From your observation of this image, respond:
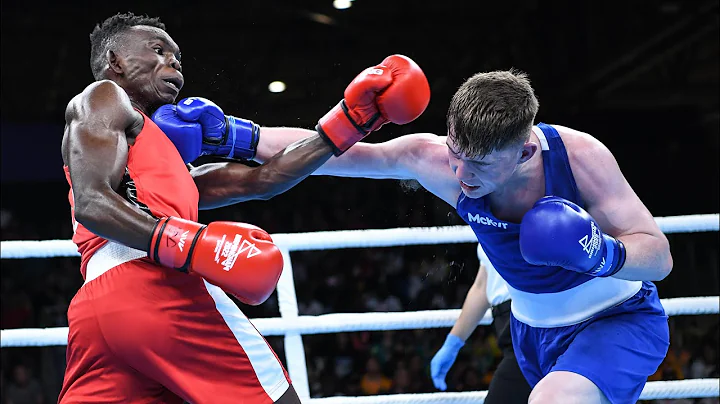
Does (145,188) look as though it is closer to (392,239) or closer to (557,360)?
(557,360)

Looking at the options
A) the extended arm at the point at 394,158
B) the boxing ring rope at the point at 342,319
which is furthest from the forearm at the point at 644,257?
the boxing ring rope at the point at 342,319

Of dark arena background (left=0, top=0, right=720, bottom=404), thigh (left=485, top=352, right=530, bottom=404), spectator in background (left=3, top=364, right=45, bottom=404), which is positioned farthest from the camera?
dark arena background (left=0, top=0, right=720, bottom=404)

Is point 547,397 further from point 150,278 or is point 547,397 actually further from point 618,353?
point 150,278

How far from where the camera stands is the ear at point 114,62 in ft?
6.24

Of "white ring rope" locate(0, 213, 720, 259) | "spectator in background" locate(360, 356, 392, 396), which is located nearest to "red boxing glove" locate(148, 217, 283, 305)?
"white ring rope" locate(0, 213, 720, 259)

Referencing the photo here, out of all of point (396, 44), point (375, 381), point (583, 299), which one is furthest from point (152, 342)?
point (396, 44)

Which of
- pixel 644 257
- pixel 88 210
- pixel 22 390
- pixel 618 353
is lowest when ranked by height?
pixel 22 390

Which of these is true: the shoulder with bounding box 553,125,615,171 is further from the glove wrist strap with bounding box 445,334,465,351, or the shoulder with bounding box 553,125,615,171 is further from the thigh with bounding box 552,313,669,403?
the glove wrist strap with bounding box 445,334,465,351

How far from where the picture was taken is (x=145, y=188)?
1682mm

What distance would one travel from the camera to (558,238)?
1683 mm

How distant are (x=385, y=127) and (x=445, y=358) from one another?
3.12m

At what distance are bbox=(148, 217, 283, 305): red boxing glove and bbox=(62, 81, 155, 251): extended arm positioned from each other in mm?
43

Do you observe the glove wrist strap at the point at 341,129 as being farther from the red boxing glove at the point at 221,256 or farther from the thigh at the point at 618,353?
the thigh at the point at 618,353

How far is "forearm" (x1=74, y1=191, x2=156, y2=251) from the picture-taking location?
1.56 meters
